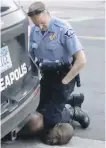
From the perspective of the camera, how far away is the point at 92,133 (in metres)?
5.21

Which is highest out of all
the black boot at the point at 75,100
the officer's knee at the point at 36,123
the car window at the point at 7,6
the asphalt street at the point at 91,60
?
the car window at the point at 7,6

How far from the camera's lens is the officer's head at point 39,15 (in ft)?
14.8

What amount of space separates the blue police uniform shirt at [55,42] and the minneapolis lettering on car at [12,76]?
0.67 metres

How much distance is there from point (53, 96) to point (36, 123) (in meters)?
0.31

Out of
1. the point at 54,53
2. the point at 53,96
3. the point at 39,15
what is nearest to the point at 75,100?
the point at 53,96

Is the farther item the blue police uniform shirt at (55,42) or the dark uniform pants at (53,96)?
the dark uniform pants at (53,96)

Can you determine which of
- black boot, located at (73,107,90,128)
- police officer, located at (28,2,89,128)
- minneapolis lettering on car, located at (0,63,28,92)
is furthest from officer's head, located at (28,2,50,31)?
black boot, located at (73,107,90,128)

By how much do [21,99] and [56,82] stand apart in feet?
3.34

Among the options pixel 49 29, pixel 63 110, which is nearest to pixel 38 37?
pixel 49 29

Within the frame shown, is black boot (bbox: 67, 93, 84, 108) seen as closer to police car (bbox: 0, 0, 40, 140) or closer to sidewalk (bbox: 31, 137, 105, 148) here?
sidewalk (bbox: 31, 137, 105, 148)

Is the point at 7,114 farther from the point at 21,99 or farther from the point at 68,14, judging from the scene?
the point at 68,14

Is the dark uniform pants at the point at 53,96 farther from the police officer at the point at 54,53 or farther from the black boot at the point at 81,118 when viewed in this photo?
the black boot at the point at 81,118

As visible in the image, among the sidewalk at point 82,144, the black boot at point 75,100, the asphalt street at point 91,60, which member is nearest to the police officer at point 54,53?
the sidewalk at point 82,144

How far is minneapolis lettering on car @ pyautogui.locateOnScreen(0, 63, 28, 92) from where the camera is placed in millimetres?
3649
